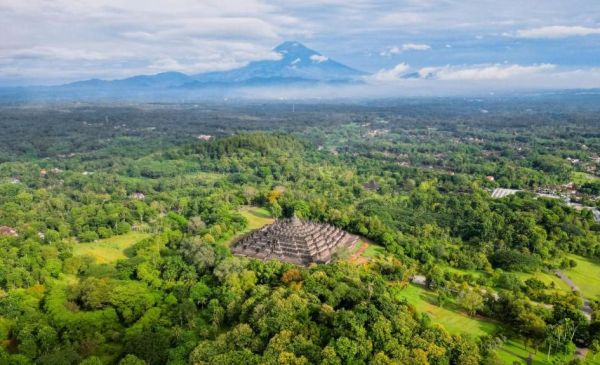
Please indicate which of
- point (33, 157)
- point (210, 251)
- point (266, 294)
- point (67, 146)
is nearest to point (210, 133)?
point (67, 146)

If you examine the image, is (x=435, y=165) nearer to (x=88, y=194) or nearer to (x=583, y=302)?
(x=583, y=302)

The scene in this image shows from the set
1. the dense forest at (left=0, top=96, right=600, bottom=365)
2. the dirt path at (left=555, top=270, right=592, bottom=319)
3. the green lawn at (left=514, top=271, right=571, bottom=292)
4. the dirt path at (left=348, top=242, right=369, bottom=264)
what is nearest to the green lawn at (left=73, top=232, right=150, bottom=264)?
the dense forest at (left=0, top=96, right=600, bottom=365)

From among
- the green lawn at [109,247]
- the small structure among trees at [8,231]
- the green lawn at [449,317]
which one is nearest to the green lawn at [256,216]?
the green lawn at [109,247]

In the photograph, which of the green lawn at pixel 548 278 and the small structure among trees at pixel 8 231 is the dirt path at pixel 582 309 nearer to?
the green lawn at pixel 548 278

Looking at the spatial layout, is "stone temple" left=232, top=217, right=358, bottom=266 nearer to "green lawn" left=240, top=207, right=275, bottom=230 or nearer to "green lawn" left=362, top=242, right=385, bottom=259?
"green lawn" left=362, top=242, right=385, bottom=259

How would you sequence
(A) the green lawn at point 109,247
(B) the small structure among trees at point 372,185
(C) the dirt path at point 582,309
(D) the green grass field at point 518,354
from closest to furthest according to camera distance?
(D) the green grass field at point 518,354 → (C) the dirt path at point 582,309 → (A) the green lawn at point 109,247 → (B) the small structure among trees at point 372,185

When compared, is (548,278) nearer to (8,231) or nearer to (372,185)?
(372,185)

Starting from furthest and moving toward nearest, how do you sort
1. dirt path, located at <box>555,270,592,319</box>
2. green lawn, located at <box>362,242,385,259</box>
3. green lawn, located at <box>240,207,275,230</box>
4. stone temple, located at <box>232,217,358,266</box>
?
green lawn, located at <box>240,207,275,230</box> < green lawn, located at <box>362,242,385,259</box> < stone temple, located at <box>232,217,358,266</box> < dirt path, located at <box>555,270,592,319</box>
